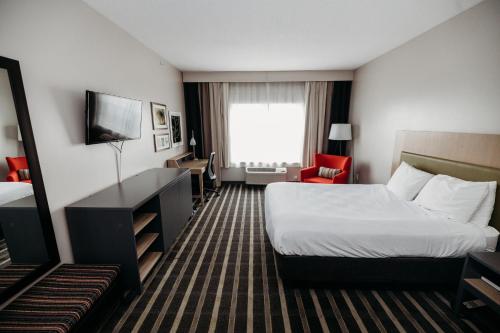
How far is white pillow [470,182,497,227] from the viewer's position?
1795mm

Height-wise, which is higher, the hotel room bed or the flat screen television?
the flat screen television

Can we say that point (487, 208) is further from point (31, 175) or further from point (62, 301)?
point (31, 175)

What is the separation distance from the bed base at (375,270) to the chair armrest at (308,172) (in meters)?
2.45

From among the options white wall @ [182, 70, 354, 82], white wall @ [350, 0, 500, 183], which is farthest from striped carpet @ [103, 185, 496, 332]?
white wall @ [182, 70, 354, 82]

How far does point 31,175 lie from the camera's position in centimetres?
143

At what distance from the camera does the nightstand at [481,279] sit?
139 cm

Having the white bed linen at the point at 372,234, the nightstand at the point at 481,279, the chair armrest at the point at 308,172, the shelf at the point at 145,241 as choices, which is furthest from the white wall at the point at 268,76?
the nightstand at the point at 481,279

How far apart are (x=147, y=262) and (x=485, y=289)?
276 cm

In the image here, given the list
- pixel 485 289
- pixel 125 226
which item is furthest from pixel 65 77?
pixel 485 289

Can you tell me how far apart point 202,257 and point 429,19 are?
3581 millimetres

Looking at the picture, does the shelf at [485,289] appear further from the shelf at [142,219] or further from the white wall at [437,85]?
the shelf at [142,219]

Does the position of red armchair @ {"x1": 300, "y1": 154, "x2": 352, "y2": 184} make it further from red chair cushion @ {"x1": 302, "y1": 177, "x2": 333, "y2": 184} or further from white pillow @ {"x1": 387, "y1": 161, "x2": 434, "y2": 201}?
white pillow @ {"x1": 387, "y1": 161, "x2": 434, "y2": 201}

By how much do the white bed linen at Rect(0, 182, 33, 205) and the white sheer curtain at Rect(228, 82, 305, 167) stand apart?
12.5 ft

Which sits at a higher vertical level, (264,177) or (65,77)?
(65,77)
